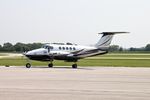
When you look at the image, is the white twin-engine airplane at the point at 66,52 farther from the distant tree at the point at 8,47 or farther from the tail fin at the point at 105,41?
the distant tree at the point at 8,47

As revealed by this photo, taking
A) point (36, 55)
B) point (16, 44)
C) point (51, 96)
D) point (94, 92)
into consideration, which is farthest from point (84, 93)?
point (16, 44)

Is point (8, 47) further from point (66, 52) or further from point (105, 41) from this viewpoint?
point (66, 52)

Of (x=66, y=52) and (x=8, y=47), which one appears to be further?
(x=8, y=47)

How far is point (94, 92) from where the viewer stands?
54.7ft

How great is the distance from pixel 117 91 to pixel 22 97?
4.25 m

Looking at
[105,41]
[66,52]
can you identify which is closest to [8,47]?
[105,41]

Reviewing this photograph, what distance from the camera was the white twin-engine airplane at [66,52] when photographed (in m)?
43.9

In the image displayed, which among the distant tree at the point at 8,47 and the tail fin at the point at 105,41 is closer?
the tail fin at the point at 105,41

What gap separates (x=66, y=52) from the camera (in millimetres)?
44562

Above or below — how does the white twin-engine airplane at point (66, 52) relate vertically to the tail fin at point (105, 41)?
below

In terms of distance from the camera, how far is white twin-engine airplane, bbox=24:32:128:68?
4388 centimetres

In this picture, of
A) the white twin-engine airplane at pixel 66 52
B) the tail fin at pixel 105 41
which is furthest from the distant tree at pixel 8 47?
the white twin-engine airplane at pixel 66 52

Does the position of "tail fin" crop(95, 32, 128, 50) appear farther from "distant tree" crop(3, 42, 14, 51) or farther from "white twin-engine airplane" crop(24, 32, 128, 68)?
"distant tree" crop(3, 42, 14, 51)

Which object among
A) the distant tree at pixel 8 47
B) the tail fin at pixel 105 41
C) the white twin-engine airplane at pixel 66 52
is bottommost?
the white twin-engine airplane at pixel 66 52
